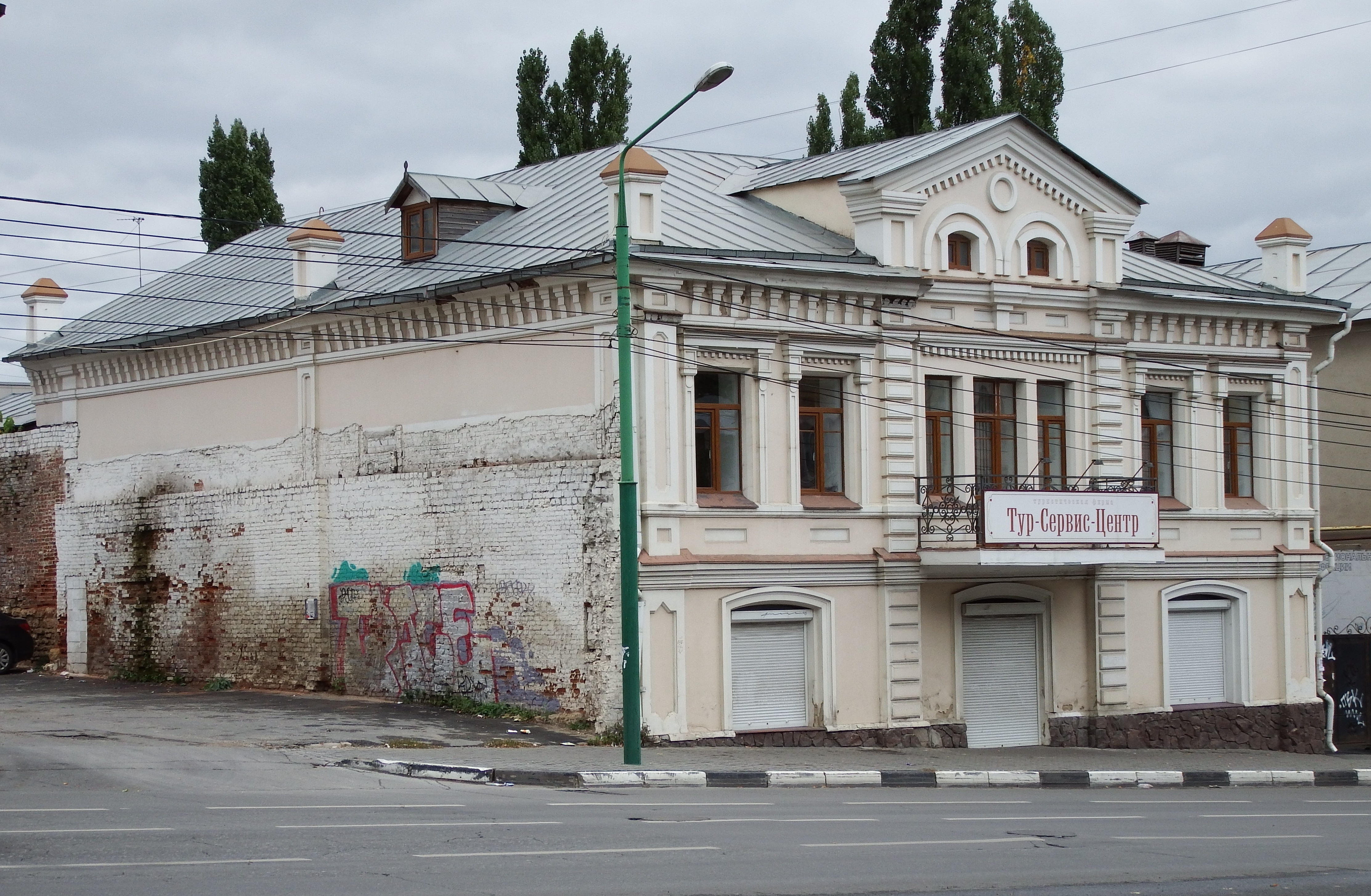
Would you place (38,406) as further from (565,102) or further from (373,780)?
(373,780)

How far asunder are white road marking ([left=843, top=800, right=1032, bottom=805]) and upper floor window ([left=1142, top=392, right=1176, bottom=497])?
9.91 m

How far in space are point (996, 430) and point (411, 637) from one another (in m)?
9.30

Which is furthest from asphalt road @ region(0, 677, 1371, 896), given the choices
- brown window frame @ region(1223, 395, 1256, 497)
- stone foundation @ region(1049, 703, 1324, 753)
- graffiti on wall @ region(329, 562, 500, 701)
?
brown window frame @ region(1223, 395, 1256, 497)

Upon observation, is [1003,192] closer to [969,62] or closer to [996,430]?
[996,430]

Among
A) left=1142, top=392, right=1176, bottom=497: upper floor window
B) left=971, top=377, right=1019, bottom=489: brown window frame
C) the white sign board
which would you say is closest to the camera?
the white sign board

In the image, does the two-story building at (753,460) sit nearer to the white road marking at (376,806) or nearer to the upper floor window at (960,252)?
the upper floor window at (960,252)

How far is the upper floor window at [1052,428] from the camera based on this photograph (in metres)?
26.4

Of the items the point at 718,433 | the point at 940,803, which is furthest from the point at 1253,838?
the point at 718,433

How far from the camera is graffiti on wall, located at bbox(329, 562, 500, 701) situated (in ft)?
79.1

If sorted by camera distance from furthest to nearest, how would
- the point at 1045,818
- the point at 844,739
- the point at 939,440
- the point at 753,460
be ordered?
1. the point at 939,440
2. the point at 844,739
3. the point at 753,460
4. the point at 1045,818

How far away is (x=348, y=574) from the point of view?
26.1 meters

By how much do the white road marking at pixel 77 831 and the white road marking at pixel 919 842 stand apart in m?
4.96

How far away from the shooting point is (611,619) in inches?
870

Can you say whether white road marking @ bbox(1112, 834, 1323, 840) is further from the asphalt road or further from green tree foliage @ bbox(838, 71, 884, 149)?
green tree foliage @ bbox(838, 71, 884, 149)
